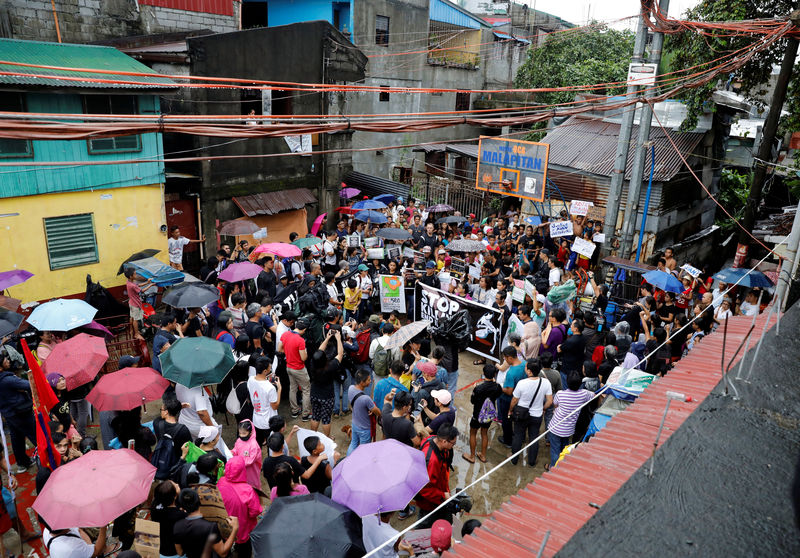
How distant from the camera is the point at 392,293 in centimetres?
1148

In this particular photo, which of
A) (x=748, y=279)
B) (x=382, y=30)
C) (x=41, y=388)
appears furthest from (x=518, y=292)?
(x=382, y=30)

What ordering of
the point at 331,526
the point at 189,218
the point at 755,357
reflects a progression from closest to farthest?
the point at 755,357 < the point at 331,526 < the point at 189,218

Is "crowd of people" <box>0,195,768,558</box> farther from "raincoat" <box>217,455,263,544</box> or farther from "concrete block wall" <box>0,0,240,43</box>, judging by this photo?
"concrete block wall" <box>0,0,240,43</box>

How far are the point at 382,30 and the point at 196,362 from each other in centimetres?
2377

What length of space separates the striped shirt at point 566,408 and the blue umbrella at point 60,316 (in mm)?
7360

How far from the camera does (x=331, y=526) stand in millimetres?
4562

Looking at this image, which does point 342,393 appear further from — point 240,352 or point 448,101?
point 448,101

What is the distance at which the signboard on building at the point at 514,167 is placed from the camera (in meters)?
15.0

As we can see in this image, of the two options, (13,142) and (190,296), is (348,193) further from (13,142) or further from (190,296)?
(190,296)

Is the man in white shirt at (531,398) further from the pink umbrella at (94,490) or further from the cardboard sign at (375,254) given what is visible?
the cardboard sign at (375,254)

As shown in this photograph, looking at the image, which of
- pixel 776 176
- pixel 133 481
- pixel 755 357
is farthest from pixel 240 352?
pixel 776 176

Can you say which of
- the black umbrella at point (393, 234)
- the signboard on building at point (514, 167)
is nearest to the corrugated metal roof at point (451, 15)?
the signboard on building at point (514, 167)

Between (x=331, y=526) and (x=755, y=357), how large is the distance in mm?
3401

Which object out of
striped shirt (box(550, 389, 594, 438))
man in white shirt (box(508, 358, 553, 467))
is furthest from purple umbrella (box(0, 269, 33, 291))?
striped shirt (box(550, 389, 594, 438))
